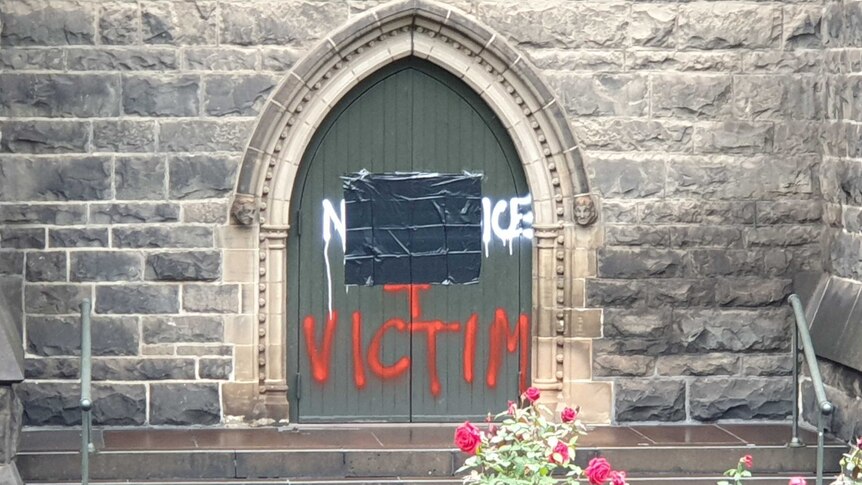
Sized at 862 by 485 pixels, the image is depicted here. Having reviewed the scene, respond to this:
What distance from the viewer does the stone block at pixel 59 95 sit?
10773 millimetres

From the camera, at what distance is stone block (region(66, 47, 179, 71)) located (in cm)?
1080

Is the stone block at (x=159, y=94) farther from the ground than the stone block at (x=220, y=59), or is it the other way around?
the stone block at (x=220, y=59)

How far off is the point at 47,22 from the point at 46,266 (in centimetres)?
160

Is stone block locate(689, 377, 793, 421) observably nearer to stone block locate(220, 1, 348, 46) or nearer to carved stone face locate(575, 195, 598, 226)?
carved stone face locate(575, 195, 598, 226)

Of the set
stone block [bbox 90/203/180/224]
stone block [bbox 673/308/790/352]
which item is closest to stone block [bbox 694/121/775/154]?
stone block [bbox 673/308/790/352]

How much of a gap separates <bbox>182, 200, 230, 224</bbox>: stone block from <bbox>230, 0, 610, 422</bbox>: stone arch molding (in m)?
0.10

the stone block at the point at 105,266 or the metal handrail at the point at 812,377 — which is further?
the stone block at the point at 105,266

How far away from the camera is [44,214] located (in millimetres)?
10812

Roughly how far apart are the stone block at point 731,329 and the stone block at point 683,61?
5.44 feet

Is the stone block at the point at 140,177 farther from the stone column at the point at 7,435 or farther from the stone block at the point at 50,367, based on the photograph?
the stone column at the point at 7,435

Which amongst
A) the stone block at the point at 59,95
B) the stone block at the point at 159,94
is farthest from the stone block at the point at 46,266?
the stone block at the point at 159,94

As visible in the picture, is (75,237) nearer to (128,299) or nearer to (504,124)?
(128,299)

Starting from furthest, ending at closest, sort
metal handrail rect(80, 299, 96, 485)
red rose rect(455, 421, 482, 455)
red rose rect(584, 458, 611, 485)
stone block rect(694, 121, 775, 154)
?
stone block rect(694, 121, 775, 154), metal handrail rect(80, 299, 96, 485), red rose rect(455, 421, 482, 455), red rose rect(584, 458, 611, 485)

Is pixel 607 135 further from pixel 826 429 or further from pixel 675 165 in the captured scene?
pixel 826 429
